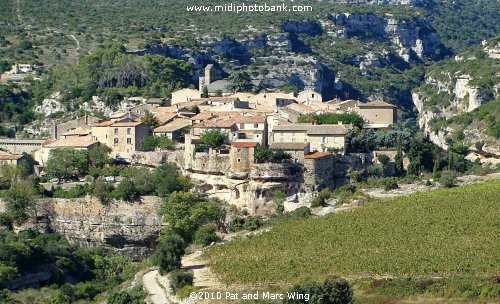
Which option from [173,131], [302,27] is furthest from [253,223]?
[302,27]

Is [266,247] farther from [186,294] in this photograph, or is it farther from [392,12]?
[392,12]

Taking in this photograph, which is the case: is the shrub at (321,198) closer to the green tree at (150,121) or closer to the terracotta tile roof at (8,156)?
the green tree at (150,121)

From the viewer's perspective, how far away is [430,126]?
10288 cm

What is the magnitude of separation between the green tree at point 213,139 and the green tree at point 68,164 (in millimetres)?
6748

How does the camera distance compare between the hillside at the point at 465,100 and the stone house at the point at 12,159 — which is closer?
the stone house at the point at 12,159

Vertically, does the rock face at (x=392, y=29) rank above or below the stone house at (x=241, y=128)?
above

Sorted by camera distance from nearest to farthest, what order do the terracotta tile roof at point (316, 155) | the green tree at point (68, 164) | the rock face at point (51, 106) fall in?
the terracotta tile roof at point (316, 155), the green tree at point (68, 164), the rock face at point (51, 106)

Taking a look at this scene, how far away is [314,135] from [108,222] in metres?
11.6

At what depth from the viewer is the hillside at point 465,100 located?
9262 cm

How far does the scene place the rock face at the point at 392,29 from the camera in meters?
142

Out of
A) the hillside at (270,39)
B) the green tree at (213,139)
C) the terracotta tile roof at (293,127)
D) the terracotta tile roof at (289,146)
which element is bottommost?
the terracotta tile roof at (289,146)

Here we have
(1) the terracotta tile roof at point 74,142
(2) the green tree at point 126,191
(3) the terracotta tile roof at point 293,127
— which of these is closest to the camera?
(2) the green tree at point 126,191

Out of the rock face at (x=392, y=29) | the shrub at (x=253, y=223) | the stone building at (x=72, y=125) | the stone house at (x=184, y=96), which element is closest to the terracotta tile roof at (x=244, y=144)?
the shrub at (x=253, y=223)

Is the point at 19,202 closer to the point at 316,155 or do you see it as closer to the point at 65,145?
the point at 65,145
